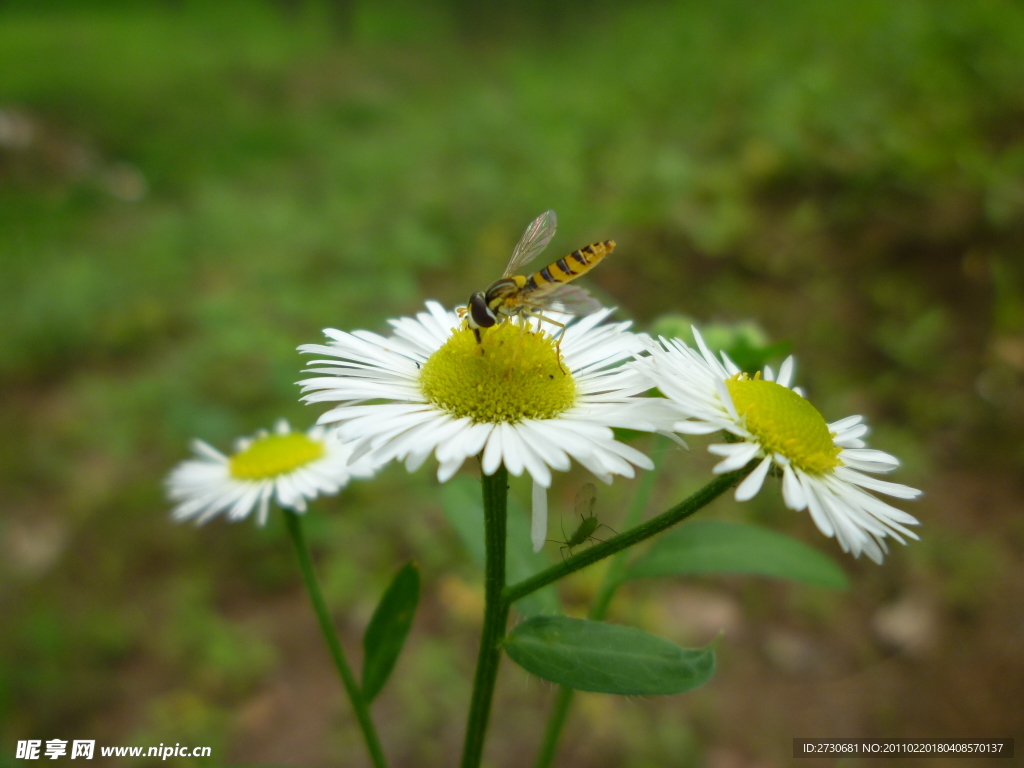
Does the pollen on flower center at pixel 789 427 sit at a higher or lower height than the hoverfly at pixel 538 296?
lower

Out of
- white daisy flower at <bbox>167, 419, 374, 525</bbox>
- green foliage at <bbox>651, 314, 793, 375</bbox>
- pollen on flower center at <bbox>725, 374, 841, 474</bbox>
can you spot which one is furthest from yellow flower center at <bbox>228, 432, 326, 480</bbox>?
pollen on flower center at <bbox>725, 374, 841, 474</bbox>

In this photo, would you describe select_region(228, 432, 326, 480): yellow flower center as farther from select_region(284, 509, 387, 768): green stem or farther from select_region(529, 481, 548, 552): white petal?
select_region(529, 481, 548, 552): white petal

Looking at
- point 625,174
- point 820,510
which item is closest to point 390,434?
point 820,510

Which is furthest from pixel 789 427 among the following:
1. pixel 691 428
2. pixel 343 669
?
pixel 343 669

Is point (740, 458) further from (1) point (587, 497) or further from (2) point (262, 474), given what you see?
(2) point (262, 474)

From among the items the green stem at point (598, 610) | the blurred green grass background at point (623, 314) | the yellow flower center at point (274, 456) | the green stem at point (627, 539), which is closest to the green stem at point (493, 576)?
the green stem at point (627, 539)

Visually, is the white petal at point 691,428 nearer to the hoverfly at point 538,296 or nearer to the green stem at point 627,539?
the green stem at point 627,539

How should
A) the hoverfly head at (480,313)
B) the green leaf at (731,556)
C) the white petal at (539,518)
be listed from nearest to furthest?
the white petal at (539,518) < the hoverfly head at (480,313) < the green leaf at (731,556)
